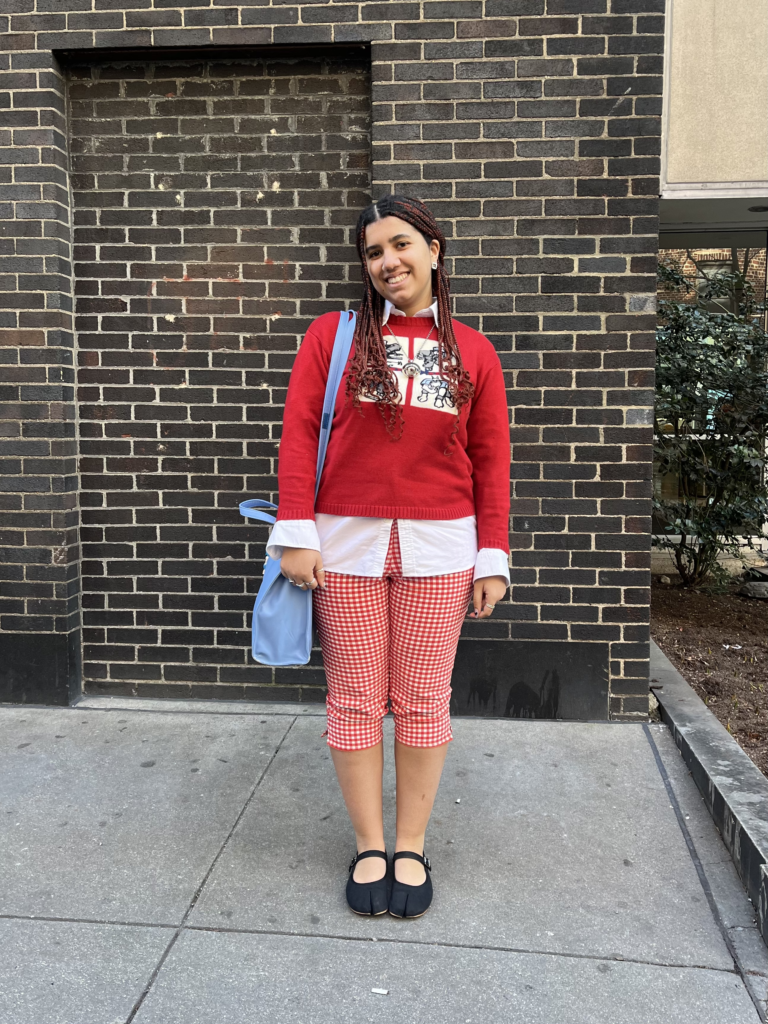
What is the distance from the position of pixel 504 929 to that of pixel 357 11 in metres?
3.58

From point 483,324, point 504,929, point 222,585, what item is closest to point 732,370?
point 483,324

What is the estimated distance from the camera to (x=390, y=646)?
7.89ft

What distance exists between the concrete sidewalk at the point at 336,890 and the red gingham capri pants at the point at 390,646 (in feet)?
1.74

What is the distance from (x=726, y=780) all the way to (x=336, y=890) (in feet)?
4.71

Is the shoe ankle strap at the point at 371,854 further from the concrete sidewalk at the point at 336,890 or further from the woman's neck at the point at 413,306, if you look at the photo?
the woman's neck at the point at 413,306

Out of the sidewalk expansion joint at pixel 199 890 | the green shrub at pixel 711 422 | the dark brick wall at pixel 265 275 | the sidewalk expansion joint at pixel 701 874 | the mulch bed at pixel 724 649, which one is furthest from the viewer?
the green shrub at pixel 711 422

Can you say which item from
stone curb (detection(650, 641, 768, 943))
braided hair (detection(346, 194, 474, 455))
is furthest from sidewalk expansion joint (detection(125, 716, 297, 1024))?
stone curb (detection(650, 641, 768, 943))

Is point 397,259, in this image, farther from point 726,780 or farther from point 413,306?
point 726,780

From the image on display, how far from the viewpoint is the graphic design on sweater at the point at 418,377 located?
89.3 inches

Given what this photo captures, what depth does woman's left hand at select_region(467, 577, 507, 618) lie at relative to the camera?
2.38 m

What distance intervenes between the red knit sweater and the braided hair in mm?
26

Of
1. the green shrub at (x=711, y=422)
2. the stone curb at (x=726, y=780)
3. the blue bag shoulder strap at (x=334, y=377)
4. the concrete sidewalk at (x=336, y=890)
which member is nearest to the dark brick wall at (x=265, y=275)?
the stone curb at (x=726, y=780)

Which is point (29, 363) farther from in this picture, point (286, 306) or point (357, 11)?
point (357, 11)

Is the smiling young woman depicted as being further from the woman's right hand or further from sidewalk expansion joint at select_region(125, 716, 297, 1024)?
sidewalk expansion joint at select_region(125, 716, 297, 1024)
